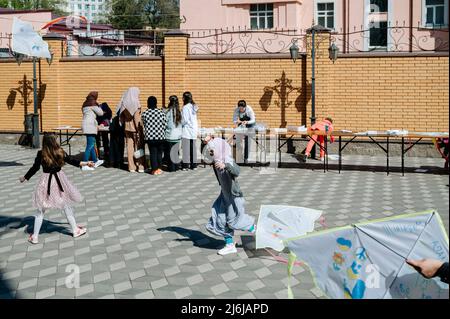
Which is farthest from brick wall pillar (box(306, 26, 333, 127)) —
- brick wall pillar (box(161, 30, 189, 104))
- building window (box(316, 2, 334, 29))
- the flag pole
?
building window (box(316, 2, 334, 29))

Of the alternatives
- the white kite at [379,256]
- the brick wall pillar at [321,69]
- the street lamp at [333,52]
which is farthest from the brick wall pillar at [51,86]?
the white kite at [379,256]

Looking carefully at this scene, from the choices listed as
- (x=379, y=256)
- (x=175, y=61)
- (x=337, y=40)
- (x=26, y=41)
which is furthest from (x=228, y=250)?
(x=337, y=40)

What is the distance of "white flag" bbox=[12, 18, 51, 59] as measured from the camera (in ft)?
50.4

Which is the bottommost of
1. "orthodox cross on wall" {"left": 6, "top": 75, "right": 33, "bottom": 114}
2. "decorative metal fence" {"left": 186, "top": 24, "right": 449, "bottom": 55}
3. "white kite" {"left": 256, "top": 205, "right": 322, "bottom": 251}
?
"white kite" {"left": 256, "top": 205, "right": 322, "bottom": 251}

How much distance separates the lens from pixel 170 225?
9.29m

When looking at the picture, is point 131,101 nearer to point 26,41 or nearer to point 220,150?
point 26,41

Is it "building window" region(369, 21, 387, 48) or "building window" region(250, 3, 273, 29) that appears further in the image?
"building window" region(250, 3, 273, 29)

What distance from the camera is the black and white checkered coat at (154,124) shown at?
13633 millimetres

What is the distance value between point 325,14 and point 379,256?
24.8m

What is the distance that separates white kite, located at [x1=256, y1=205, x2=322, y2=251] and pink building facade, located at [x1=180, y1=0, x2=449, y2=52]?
19.5m

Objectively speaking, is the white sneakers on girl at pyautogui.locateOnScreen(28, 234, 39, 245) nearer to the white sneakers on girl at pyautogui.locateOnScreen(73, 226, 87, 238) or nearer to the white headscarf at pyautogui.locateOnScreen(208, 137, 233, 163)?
the white sneakers on girl at pyautogui.locateOnScreen(73, 226, 87, 238)

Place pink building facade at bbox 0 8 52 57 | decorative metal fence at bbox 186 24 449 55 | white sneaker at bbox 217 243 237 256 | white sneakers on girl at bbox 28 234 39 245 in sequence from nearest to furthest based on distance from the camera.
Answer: white sneaker at bbox 217 243 237 256, white sneakers on girl at bbox 28 234 39 245, decorative metal fence at bbox 186 24 449 55, pink building facade at bbox 0 8 52 57
